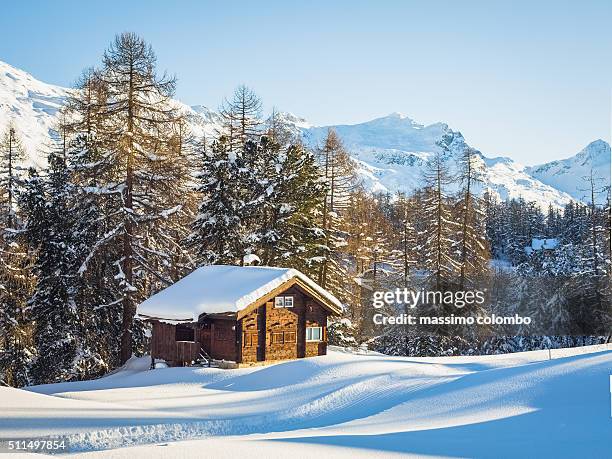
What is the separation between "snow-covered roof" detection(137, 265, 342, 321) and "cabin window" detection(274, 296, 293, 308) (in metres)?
1.03

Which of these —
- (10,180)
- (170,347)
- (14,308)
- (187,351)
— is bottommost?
(187,351)

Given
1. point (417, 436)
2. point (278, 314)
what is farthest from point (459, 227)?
point (417, 436)

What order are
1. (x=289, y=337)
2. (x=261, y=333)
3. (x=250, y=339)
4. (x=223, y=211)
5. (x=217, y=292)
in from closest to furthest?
(x=250, y=339)
(x=217, y=292)
(x=261, y=333)
(x=289, y=337)
(x=223, y=211)

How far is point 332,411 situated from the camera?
1894 cm

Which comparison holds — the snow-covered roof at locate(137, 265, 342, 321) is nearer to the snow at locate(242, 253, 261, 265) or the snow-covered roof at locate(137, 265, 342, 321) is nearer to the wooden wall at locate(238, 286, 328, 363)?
the wooden wall at locate(238, 286, 328, 363)

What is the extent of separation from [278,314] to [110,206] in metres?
9.91

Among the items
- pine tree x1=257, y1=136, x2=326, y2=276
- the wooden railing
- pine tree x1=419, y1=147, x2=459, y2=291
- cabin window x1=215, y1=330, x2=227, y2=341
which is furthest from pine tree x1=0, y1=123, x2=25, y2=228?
pine tree x1=419, y1=147, x2=459, y2=291

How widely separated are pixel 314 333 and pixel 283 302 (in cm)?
256

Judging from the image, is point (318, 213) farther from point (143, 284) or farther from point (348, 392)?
point (348, 392)

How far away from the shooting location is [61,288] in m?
31.9

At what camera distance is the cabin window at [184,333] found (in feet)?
98.2

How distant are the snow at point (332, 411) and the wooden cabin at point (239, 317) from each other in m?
2.44

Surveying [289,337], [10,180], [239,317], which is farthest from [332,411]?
[10,180]

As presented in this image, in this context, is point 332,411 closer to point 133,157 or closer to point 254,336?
point 254,336
